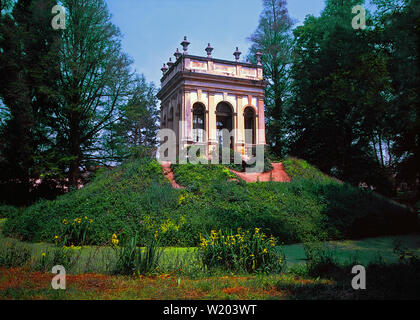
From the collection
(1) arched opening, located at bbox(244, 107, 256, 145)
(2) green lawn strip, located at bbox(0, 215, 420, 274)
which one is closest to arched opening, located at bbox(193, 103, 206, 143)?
(1) arched opening, located at bbox(244, 107, 256, 145)

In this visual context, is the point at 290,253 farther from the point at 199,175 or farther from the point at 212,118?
the point at 212,118

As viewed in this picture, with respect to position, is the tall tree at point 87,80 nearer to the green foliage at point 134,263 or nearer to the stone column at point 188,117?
the stone column at point 188,117

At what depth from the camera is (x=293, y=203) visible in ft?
45.3

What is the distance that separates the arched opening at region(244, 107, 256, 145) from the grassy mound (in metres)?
8.79

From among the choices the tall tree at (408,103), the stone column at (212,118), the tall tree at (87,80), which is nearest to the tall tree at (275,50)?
the stone column at (212,118)

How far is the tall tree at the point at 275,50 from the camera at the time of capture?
3092 centimetres

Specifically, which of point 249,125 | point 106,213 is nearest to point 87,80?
point 249,125

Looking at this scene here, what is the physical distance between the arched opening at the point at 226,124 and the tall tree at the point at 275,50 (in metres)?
7.04

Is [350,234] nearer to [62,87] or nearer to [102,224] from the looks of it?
[102,224]

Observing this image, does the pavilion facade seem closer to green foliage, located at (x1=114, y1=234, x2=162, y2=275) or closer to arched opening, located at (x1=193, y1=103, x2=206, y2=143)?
arched opening, located at (x1=193, y1=103, x2=206, y2=143)

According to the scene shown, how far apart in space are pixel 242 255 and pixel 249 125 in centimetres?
1969

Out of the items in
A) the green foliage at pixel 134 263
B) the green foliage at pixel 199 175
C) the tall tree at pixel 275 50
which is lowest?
the green foliage at pixel 134 263

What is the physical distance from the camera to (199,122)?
2398 cm

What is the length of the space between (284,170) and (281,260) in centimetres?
1441
